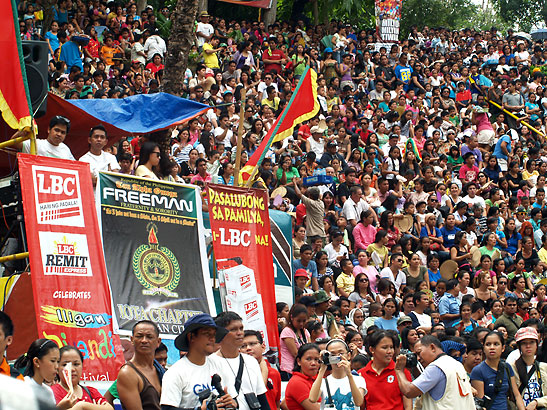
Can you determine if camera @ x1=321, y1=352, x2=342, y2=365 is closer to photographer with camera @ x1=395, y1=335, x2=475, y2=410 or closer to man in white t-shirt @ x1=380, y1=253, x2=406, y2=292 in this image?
photographer with camera @ x1=395, y1=335, x2=475, y2=410

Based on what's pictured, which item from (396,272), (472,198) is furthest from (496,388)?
(472,198)

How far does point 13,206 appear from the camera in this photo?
820cm

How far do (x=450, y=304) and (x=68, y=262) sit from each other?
6.75 metres

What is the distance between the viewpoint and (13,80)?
7.96m

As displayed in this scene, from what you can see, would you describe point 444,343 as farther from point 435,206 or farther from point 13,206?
point 435,206

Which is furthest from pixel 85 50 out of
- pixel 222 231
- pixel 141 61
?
pixel 222 231

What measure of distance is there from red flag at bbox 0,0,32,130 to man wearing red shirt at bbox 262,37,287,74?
44.4 ft

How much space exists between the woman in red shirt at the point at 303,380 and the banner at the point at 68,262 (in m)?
1.45

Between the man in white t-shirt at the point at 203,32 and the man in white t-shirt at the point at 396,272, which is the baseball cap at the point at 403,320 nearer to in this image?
the man in white t-shirt at the point at 396,272

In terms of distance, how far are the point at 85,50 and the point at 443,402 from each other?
12271mm

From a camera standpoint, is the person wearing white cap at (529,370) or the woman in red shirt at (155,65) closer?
the person wearing white cap at (529,370)

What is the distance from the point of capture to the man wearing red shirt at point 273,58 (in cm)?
2156

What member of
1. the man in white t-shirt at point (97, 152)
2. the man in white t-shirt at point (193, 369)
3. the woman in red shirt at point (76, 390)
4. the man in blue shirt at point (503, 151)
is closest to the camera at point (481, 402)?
the man in white t-shirt at point (193, 369)

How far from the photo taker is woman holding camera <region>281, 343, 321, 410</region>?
23.1 feet
